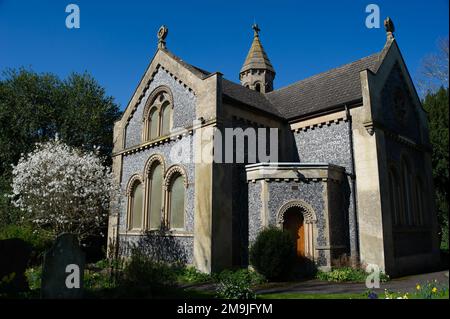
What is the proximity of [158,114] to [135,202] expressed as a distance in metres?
4.88

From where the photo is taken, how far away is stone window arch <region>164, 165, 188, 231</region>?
1525 cm

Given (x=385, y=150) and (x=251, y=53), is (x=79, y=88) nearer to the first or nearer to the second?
(x=251, y=53)

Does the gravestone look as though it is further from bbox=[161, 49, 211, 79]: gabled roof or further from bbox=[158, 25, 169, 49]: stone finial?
bbox=[158, 25, 169, 49]: stone finial

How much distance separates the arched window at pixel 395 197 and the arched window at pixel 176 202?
9307mm

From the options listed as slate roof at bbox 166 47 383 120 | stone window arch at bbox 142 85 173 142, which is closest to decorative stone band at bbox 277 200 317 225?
slate roof at bbox 166 47 383 120

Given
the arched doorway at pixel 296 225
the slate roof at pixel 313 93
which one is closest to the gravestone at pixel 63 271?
the arched doorway at pixel 296 225

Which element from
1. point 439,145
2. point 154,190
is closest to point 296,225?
point 154,190

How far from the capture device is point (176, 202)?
15648 millimetres

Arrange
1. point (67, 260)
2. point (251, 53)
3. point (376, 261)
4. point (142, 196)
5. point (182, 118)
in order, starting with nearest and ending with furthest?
point (67, 260), point (376, 261), point (182, 118), point (142, 196), point (251, 53)

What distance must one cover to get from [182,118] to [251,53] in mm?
16745

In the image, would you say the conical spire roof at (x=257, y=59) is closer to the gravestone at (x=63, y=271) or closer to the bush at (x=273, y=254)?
the bush at (x=273, y=254)

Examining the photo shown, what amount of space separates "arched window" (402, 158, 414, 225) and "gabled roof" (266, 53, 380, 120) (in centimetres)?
446

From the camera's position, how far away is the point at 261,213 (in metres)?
13.9
